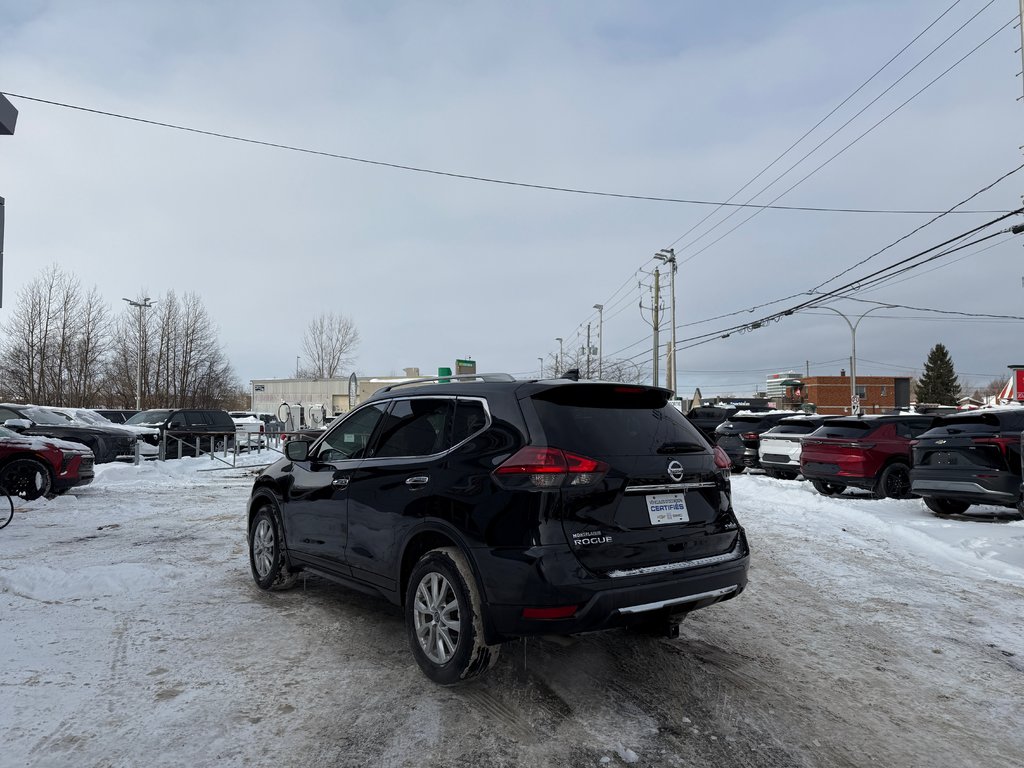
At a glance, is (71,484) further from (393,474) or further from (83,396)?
(83,396)

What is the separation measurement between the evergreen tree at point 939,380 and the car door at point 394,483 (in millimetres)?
91841

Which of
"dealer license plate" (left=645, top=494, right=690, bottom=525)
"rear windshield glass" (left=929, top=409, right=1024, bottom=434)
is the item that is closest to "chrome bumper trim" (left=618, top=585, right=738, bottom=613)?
"dealer license plate" (left=645, top=494, right=690, bottom=525)

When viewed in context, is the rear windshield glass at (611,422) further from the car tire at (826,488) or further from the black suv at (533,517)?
the car tire at (826,488)

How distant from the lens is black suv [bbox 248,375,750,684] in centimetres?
342

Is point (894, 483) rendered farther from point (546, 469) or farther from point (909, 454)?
point (546, 469)

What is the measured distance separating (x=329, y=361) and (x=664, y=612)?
6866cm

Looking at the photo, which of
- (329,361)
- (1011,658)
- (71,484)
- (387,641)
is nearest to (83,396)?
(329,361)

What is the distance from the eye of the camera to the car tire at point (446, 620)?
3578mm

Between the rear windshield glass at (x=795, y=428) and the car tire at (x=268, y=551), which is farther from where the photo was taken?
the rear windshield glass at (x=795, y=428)

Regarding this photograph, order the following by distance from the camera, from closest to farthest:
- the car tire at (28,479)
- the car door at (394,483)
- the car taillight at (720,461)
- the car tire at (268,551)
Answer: the car door at (394,483), the car taillight at (720,461), the car tire at (268,551), the car tire at (28,479)

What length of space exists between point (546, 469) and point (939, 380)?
94.9 m

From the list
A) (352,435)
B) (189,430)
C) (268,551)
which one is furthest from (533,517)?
(189,430)

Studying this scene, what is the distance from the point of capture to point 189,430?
21.9 m

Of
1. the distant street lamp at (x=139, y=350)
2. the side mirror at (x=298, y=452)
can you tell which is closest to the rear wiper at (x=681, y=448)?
the side mirror at (x=298, y=452)
